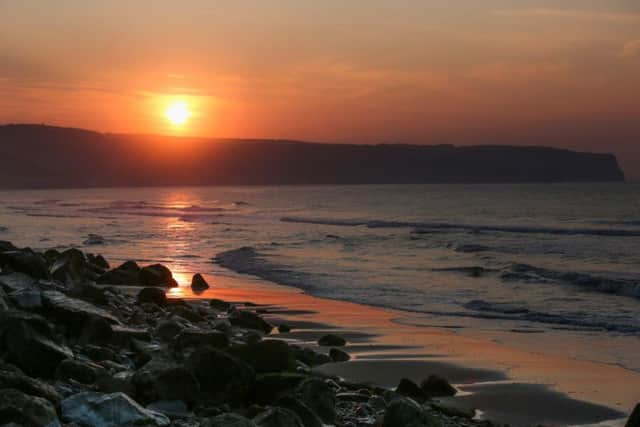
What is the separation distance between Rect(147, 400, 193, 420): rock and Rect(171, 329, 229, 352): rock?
1.53m

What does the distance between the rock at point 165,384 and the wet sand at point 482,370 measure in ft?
8.06

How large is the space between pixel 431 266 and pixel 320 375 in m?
13.2

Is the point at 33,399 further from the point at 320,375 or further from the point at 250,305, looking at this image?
the point at 250,305

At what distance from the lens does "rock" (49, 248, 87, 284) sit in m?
12.8

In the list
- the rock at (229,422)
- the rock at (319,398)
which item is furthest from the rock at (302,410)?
the rock at (229,422)

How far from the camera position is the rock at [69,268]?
1283 centimetres

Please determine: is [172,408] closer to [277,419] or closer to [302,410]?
[302,410]

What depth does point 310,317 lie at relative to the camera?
1274 cm

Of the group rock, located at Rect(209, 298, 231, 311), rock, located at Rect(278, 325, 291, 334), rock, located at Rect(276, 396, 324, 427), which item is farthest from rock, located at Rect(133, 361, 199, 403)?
rock, located at Rect(209, 298, 231, 311)

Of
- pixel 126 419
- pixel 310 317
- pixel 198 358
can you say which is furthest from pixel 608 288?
pixel 126 419

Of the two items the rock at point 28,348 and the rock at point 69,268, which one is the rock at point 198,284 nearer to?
the rock at point 69,268

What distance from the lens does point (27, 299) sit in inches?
316

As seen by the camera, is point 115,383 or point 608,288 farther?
point 608,288

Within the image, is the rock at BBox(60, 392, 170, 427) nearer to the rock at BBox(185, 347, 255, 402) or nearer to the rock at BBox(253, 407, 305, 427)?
the rock at BBox(253, 407, 305, 427)
